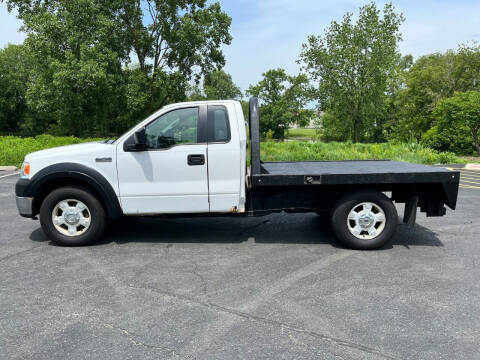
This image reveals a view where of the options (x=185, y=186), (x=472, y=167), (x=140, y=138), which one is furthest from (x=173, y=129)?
(x=472, y=167)

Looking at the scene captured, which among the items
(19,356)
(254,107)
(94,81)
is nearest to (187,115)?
(254,107)

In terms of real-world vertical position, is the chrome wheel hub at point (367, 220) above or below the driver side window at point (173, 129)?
below

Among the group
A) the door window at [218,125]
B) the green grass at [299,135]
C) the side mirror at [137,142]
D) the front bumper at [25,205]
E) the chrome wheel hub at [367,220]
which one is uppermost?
the door window at [218,125]

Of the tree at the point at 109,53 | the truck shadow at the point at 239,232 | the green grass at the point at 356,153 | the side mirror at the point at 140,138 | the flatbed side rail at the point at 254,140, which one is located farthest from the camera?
the tree at the point at 109,53

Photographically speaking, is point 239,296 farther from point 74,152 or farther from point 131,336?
point 74,152

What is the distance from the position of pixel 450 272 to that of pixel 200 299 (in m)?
2.89

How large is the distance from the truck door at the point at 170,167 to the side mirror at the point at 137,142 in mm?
60

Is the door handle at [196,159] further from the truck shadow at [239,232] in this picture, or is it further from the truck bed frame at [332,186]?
the truck shadow at [239,232]

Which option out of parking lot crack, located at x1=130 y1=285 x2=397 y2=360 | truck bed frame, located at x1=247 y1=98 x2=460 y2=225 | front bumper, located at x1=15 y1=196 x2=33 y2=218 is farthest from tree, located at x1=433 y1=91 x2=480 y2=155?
front bumper, located at x1=15 y1=196 x2=33 y2=218

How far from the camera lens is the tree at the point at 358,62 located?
1044 inches

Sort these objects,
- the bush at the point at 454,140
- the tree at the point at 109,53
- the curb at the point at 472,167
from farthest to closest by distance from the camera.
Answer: the tree at the point at 109,53, the bush at the point at 454,140, the curb at the point at 472,167

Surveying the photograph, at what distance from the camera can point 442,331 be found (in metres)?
3.15

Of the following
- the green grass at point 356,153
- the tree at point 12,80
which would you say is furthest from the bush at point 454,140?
the tree at point 12,80

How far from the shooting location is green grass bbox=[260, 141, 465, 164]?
15180 mm
